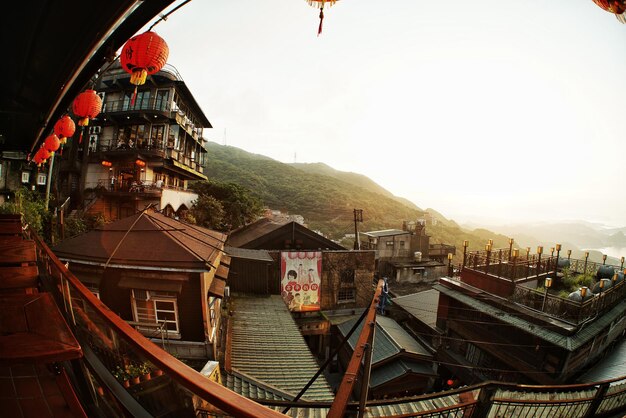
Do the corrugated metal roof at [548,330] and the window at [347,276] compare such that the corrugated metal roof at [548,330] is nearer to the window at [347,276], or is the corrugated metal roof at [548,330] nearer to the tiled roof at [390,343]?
the tiled roof at [390,343]

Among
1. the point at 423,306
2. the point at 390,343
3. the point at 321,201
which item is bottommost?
the point at 390,343

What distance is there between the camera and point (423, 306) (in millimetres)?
19391

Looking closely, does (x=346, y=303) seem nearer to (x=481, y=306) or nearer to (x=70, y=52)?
(x=481, y=306)

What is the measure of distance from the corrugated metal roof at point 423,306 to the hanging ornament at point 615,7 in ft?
59.1

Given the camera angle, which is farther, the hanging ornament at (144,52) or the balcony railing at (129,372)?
the hanging ornament at (144,52)

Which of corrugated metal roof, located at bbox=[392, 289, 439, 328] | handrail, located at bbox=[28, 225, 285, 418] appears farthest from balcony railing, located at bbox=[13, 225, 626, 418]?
corrugated metal roof, located at bbox=[392, 289, 439, 328]

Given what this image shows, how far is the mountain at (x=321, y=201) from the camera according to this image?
213ft

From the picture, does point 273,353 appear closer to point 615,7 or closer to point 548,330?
point 548,330

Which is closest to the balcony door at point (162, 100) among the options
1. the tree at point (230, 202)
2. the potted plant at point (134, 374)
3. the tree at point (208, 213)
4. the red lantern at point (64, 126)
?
the tree at point (230, 202)

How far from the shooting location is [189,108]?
1190 inches

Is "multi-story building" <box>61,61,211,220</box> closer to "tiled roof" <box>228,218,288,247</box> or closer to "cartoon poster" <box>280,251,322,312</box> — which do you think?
"tiled roof" <box>228,218,288,247</box>

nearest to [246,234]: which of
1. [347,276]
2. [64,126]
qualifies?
[347,276]

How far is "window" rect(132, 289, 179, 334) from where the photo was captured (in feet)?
28.1

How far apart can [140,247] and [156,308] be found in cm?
228
